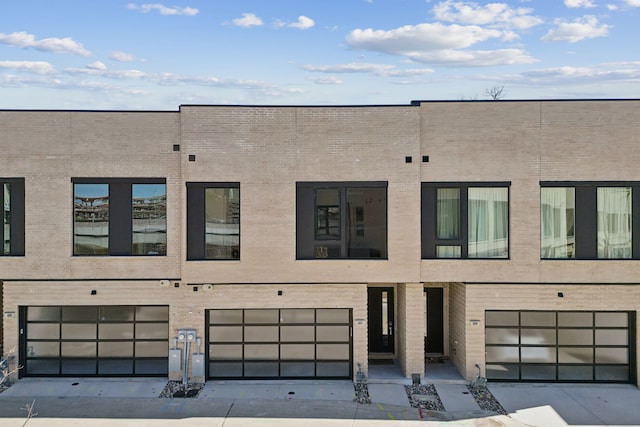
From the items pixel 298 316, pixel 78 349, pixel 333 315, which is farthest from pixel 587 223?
pixel 78 349

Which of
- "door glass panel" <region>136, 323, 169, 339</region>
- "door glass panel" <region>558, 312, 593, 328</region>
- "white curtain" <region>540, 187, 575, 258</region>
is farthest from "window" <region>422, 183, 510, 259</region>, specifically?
"door glass panel" <region>136, 323, 169, 339</region>

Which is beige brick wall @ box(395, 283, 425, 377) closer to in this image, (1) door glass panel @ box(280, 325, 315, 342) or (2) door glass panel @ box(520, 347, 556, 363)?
(1) door glass panel @ box(280, 325, 315, 342)

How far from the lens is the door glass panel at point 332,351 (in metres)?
15.3

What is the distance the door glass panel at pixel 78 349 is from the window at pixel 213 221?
3.86 meters

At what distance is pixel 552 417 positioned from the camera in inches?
497

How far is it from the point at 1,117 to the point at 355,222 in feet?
32.4

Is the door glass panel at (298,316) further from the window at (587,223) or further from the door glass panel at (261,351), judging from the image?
the window at (587,223)

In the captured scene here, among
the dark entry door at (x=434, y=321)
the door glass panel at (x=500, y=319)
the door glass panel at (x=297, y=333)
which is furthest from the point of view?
the dark entry door at (x=434, y=321)

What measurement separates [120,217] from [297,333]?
227 inches

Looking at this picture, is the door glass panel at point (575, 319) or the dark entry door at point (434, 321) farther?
the dark entry door at point (434, 321)

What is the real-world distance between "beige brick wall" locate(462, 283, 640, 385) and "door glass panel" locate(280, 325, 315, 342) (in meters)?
4.19

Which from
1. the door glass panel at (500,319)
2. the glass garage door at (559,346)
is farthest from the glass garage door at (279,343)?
the glass garage door at (559,346)

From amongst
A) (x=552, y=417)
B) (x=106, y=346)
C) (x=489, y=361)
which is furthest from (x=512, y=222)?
(x=106, y=346)

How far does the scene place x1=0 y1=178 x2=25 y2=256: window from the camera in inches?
591
